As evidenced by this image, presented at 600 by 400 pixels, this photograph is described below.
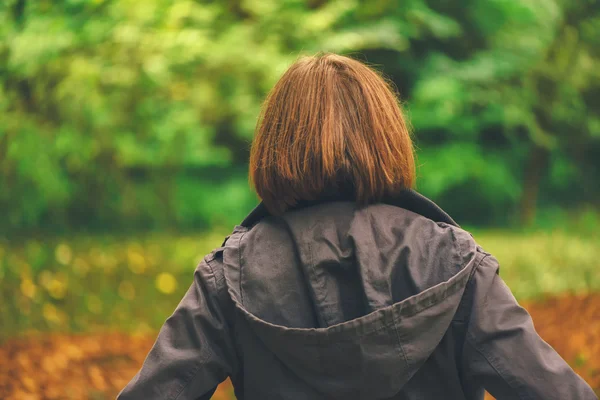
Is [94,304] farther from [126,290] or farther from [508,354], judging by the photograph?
[508,354]

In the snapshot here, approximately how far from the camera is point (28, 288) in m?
5.20

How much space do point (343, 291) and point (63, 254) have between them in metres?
4.66

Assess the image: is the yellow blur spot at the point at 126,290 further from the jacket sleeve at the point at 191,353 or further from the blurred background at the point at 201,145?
the jacket sleeve at the point at 191,353

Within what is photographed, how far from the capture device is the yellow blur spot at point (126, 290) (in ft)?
18.0

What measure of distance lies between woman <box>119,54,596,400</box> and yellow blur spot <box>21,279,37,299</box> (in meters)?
4.04

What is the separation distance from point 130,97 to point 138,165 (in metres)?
0.67

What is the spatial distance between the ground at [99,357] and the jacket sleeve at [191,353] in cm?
276

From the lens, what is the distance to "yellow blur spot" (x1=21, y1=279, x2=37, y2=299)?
5180mm

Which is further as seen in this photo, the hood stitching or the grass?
the grass

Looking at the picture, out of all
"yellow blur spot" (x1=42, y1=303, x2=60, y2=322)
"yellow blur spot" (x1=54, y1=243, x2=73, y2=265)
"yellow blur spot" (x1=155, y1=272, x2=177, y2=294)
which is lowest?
"yellow blur spot" (x1=155, y1=272, x2=177, y2=294)

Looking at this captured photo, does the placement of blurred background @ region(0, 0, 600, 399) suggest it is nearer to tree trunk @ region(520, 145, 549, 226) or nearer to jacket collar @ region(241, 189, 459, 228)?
tree trunk @ region(520, 145, 549, 226)

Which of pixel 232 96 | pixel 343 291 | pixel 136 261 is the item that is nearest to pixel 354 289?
pixel 343 291

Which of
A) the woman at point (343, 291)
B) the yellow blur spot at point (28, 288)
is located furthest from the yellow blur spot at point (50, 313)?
the woman at point (343, 291)

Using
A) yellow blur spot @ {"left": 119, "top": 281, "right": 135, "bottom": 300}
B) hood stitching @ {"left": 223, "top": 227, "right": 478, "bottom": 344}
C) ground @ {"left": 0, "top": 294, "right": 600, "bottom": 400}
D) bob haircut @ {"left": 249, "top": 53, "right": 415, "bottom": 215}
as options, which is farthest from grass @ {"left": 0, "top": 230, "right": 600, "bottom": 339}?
hood stitching @ {"left": 223, "top": 227, "right": 478, "bottom": 344}
